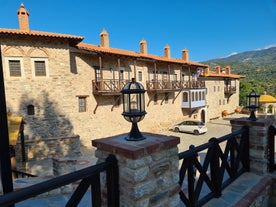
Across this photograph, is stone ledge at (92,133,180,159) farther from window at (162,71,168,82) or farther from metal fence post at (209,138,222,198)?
window at (162,71,168,82)

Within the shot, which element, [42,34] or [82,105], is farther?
[82,105]

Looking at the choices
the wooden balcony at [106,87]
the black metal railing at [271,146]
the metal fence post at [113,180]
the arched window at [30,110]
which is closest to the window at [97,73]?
the wooden balcony at [106,87]

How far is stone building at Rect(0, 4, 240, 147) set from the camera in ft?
32.9

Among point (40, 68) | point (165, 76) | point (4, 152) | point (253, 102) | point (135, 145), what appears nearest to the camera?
point (4, 152)

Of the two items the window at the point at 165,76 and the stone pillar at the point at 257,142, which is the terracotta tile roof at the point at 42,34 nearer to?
the window at the point at 165,76

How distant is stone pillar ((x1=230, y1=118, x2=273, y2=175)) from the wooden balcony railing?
13.1 metres

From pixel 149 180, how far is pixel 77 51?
12037 mm

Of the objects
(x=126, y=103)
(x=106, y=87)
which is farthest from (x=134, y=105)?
(x=106, y=87)

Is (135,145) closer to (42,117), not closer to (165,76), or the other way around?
(42,117)

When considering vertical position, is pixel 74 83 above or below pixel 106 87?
above

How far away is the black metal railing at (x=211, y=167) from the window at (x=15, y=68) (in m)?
10.7

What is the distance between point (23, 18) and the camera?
10.1 meters

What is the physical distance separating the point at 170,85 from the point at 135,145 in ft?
55.7

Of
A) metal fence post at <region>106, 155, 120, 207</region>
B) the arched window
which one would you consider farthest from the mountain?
metal fence post at <region>106, 155, 120, 207</region>
